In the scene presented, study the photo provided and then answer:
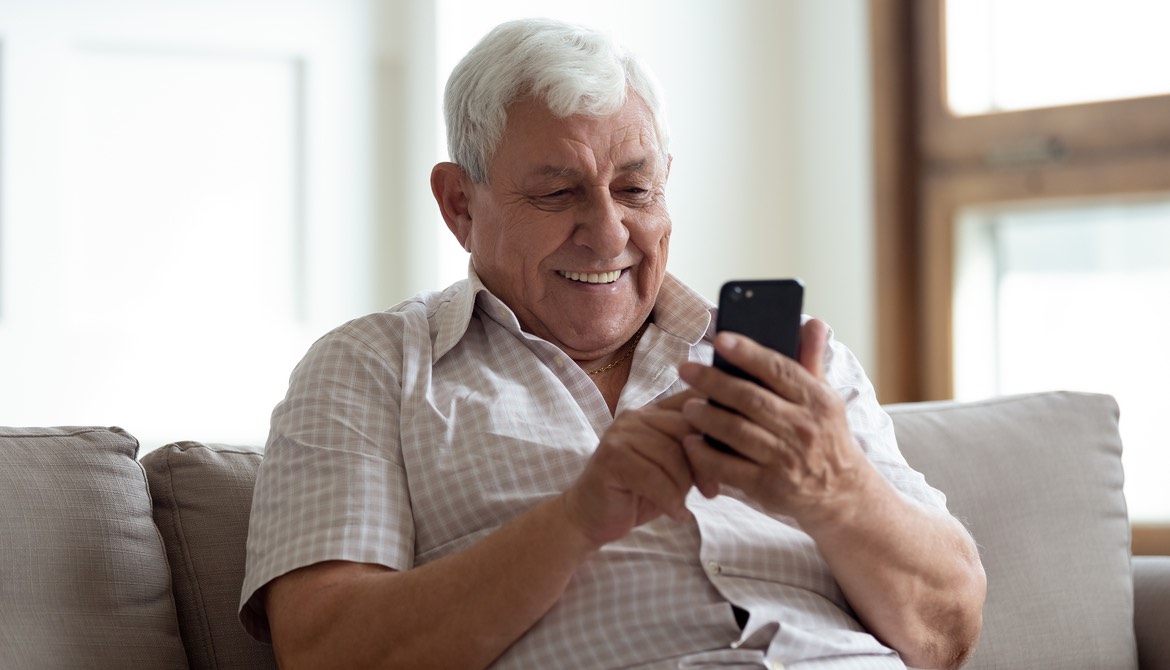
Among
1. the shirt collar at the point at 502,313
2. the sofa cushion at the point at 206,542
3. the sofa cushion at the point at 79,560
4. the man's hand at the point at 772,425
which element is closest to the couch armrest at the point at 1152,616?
the shirt collar at the point at 502,313

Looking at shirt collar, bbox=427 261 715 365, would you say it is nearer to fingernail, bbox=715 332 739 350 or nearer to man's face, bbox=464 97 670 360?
Answer: man's face, bbox=464 97 670 360

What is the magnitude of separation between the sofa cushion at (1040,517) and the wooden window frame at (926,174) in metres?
1.16

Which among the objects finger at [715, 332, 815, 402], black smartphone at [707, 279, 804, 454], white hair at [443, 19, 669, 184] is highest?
white hair at [443, 19, 669, 184]

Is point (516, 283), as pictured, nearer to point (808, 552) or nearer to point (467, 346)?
→ point (467, 346)

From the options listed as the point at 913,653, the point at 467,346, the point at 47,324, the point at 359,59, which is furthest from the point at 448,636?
the point at 359,59

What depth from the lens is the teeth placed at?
4.83 ft

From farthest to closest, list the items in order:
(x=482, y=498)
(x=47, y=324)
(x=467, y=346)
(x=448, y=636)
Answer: (x=47, y=324) < (x=467, y=346) < (x=482, y=498) < (x=448, y=636)

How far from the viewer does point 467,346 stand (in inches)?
57.7

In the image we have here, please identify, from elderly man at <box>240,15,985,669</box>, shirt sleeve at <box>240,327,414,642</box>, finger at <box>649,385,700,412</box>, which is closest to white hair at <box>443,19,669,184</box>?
elderly man at <box>240,15,985,669</box>

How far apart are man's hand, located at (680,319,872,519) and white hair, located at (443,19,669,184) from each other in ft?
1.51

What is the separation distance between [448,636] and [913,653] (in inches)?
19.5

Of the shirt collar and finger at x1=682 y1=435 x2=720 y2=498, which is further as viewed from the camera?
the shirt collar

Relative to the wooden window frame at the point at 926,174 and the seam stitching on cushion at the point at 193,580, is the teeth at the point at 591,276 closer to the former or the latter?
the seam stitching on cushion at the point at 193,580

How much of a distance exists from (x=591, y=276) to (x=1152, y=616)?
0.97 m
